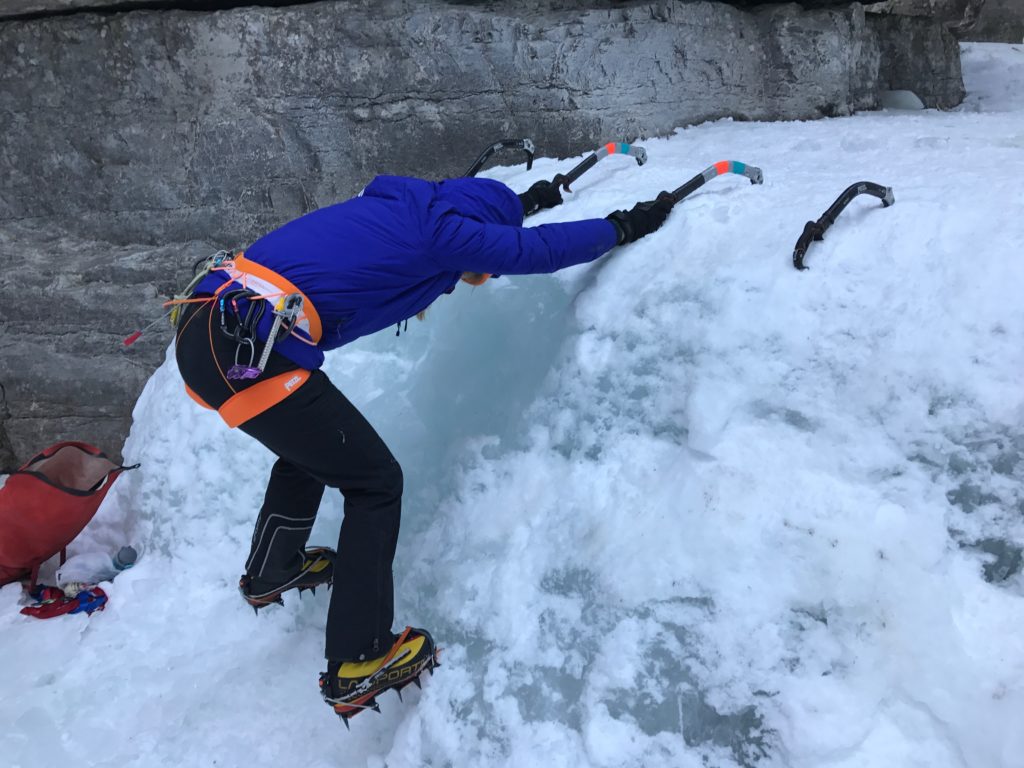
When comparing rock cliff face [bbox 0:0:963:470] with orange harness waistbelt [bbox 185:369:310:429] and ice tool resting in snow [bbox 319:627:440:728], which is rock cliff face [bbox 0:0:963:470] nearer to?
orange harness waistbelt [bbox 185:369:310:429]

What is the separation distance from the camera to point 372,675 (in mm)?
2004

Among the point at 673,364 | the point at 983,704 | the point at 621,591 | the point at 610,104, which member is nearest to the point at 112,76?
the point at 610,104

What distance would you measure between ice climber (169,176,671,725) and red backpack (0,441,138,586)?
1595 mm

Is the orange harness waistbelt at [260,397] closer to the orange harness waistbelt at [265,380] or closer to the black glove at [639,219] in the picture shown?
the orange harness waistbelt at [265,380]

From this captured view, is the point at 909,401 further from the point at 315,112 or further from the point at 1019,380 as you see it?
the point at 315,112

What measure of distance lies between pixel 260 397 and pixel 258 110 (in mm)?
2824

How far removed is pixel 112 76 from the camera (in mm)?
4199

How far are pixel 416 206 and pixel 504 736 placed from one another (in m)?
1.43

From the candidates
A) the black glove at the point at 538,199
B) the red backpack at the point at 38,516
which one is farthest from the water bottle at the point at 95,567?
the black glove at the point at 538,199

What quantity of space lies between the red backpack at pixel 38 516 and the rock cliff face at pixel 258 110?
1.29 m

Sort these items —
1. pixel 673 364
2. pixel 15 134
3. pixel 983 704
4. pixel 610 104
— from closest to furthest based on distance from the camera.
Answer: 1. pixel 983 704
2. pixel 673 364
3. pixel 610 104
4. pixel 15 134

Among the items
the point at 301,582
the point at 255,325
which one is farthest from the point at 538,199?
the point at 301,582

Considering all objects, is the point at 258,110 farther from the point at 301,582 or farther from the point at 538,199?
the point at 301,582

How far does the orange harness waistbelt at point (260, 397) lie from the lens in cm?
194
